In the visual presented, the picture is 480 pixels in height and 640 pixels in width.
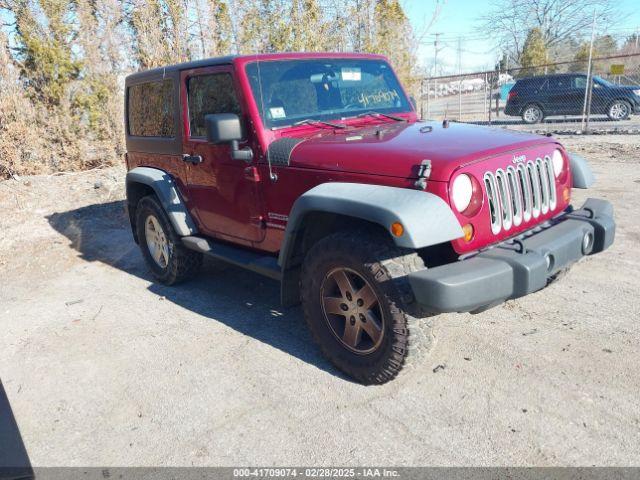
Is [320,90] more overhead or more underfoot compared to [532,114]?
more overhead

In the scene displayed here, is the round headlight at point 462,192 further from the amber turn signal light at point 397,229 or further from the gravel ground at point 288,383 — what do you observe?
the gravel ground at point 288,383

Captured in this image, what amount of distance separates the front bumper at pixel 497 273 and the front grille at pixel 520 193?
14 cm

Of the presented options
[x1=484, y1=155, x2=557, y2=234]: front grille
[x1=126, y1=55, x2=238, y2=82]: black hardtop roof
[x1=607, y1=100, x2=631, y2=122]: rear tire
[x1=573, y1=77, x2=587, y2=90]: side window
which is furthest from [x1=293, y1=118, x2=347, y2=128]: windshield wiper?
[x1=607, y1=100, x2=631, y2=122]: rear tire

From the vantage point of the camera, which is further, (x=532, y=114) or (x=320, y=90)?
(x=532, y=114)

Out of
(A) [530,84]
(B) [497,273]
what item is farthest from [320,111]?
(A) [530,84]

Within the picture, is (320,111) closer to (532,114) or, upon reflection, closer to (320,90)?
(320,90)

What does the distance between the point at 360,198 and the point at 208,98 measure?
198cm

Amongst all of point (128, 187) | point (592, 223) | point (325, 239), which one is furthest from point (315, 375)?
point (128, 187)

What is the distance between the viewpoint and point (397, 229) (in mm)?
2693

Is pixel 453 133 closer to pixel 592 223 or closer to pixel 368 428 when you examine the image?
pixel 592 223

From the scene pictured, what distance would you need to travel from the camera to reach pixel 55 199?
902 cm

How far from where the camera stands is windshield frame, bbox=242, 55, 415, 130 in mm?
3840

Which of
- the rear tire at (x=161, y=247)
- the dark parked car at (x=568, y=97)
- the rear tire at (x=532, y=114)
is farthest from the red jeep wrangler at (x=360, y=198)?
the rear tire at (x=532, y=114)

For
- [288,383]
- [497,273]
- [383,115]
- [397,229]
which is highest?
[383,115]
